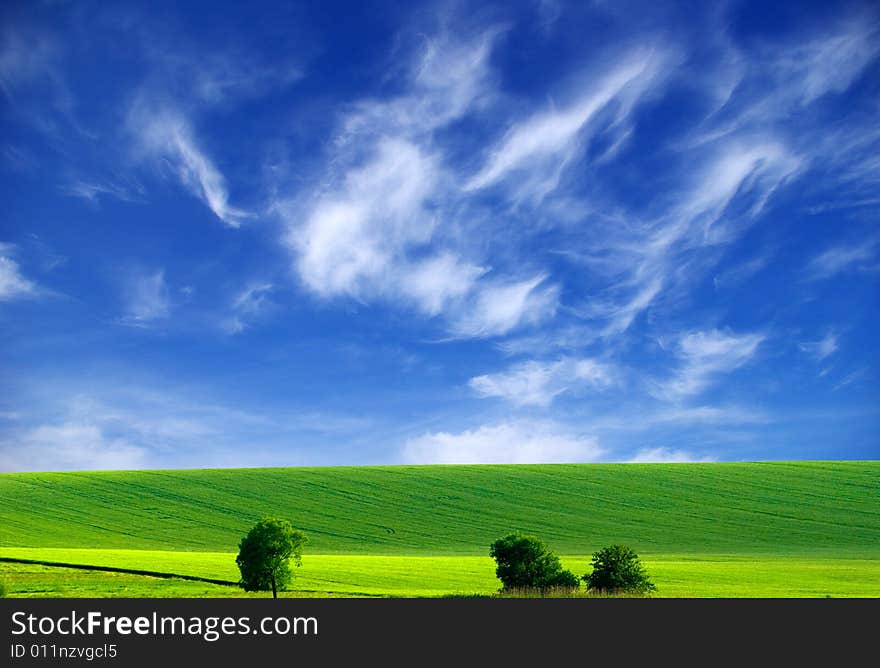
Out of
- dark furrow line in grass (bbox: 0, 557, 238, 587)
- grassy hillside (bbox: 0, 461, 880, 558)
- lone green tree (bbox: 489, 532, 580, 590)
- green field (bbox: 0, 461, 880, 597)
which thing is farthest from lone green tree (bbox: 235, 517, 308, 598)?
grassy hillside (bbox: 0, 461, 880, 558)

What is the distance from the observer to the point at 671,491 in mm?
69438

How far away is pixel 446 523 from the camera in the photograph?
59594mm

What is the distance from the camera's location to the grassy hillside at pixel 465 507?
52.9 metres

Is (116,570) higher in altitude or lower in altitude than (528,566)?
lower

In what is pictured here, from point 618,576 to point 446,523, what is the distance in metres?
34.5

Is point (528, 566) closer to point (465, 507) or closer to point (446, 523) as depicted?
point (446, 523)

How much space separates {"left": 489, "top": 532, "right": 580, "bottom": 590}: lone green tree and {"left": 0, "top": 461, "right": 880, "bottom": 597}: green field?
5.19 feet

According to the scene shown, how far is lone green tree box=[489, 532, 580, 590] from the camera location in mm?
26688
